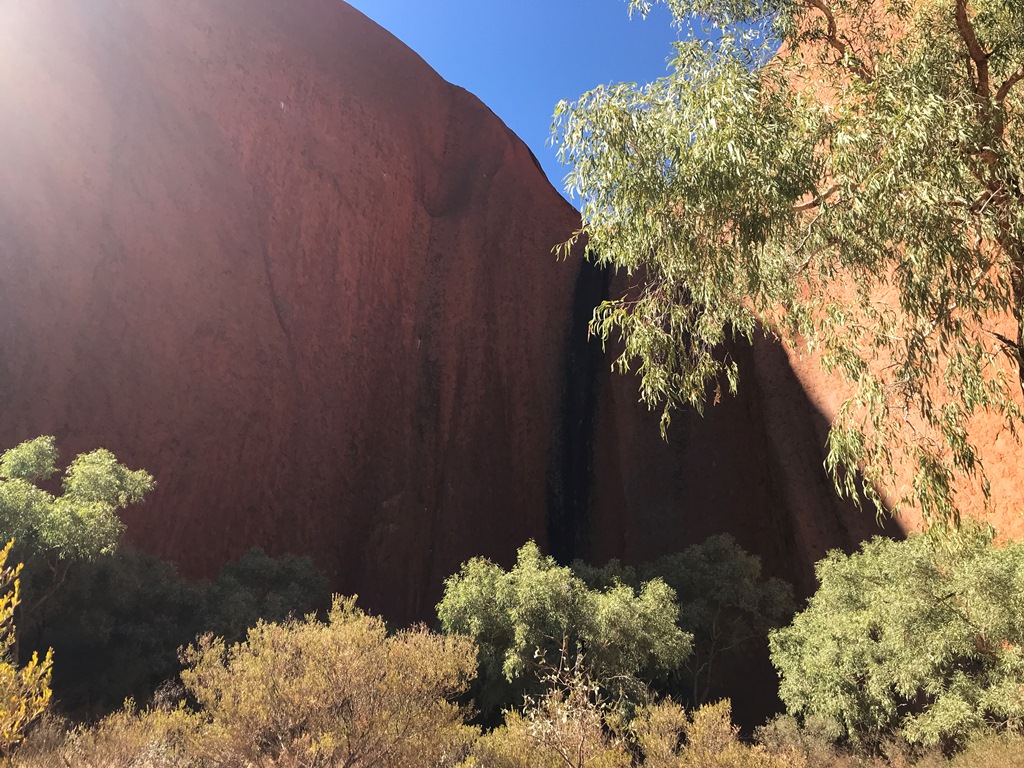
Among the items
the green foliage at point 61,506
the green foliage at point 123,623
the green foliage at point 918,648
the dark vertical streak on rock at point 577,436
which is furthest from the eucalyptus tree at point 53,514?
the dark vertical streak on rock at point 577,436

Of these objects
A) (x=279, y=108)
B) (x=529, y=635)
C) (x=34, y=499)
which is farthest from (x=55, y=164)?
(x=529, y=635)

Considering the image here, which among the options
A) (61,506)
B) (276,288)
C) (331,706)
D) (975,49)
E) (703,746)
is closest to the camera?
(975,49)

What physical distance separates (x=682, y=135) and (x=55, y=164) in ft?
49.6

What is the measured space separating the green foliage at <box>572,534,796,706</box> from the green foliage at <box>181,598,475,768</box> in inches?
312

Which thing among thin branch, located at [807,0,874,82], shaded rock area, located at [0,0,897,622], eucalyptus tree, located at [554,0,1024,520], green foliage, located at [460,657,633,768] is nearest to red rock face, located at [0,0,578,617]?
shaded rock area, located at [0,0,897,622]

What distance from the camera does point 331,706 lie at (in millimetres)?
5379

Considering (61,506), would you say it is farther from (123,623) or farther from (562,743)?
(562,743)

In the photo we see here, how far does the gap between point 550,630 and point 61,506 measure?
6.60 metres

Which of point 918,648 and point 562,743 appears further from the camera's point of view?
point 918,648

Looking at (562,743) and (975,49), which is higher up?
(975,49)

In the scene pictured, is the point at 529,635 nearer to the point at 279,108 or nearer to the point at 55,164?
the point at 55,164

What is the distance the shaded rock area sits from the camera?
14.8 m

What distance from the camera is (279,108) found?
20109mm

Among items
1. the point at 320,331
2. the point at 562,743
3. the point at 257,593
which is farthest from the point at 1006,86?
the point at 320,331
